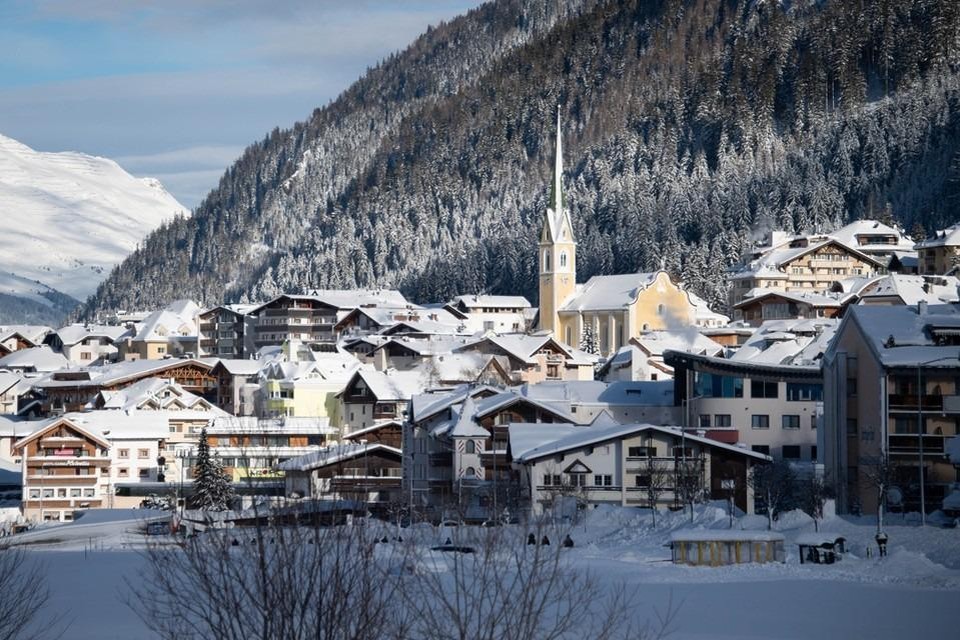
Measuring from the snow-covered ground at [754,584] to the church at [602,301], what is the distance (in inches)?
2903

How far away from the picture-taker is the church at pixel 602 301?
12294cm

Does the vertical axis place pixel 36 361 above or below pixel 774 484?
above

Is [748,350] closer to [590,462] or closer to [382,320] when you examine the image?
[590,462]

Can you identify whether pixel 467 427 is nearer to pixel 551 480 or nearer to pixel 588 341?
pixel 551 480

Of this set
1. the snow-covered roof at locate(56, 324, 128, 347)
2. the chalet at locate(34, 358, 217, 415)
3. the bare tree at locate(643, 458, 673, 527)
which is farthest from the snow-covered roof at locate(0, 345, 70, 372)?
the bare tree at locate(643, 458, 673, 527)

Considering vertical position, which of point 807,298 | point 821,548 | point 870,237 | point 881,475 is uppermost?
point 870,237

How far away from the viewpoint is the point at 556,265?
13512cm

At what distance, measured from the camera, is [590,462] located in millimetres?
57281

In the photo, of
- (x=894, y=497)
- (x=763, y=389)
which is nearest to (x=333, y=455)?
(x=763, y=389)

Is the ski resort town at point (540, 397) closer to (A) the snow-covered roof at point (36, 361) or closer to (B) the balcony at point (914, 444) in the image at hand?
(B) the balcony at point (914, 444)

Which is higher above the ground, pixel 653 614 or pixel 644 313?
pixel 644 313

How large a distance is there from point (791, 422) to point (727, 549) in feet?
104

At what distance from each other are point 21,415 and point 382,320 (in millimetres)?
28543

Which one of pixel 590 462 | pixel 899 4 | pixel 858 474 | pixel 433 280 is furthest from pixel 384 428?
pixel 899 4
